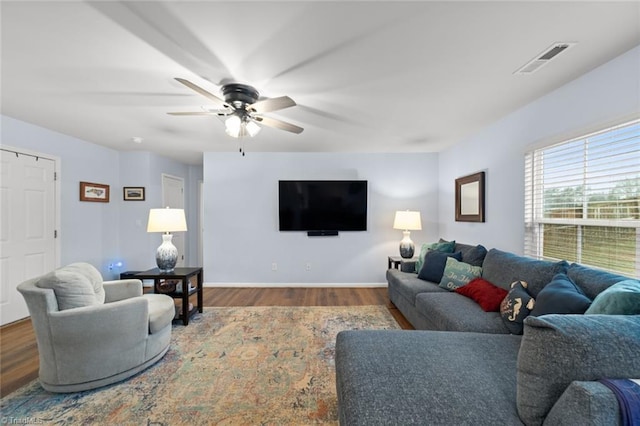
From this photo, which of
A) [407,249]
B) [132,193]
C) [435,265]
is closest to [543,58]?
[435,265]

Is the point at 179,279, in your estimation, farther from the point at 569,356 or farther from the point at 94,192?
the point at 569,356

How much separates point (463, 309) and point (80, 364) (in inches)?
117

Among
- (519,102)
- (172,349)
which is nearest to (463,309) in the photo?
(519,102)

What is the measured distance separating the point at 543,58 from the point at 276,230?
152 inches

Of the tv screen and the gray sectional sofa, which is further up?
the tv screen

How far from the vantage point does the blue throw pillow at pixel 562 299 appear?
1466 millimetres

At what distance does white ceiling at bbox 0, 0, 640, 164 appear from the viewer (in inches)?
53.9

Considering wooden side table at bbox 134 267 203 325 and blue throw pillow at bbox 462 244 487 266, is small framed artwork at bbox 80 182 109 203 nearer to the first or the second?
wooden side table at bbox 134 267 203 325

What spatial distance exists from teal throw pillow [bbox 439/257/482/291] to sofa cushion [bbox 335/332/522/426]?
1106 mm

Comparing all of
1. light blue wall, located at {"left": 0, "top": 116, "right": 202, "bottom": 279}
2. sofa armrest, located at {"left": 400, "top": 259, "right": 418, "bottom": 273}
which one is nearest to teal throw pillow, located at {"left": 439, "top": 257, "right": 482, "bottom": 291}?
sofa armrest, located at {"left": 400, "top": 259, "right": 418, "bottom": 273}

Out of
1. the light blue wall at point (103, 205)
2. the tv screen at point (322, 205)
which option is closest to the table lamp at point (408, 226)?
the tv screen at point (322, 205)

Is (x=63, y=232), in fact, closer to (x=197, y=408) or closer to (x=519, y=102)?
(x=197, y=408)

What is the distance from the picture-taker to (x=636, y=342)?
0.89 m

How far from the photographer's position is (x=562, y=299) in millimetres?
1541
